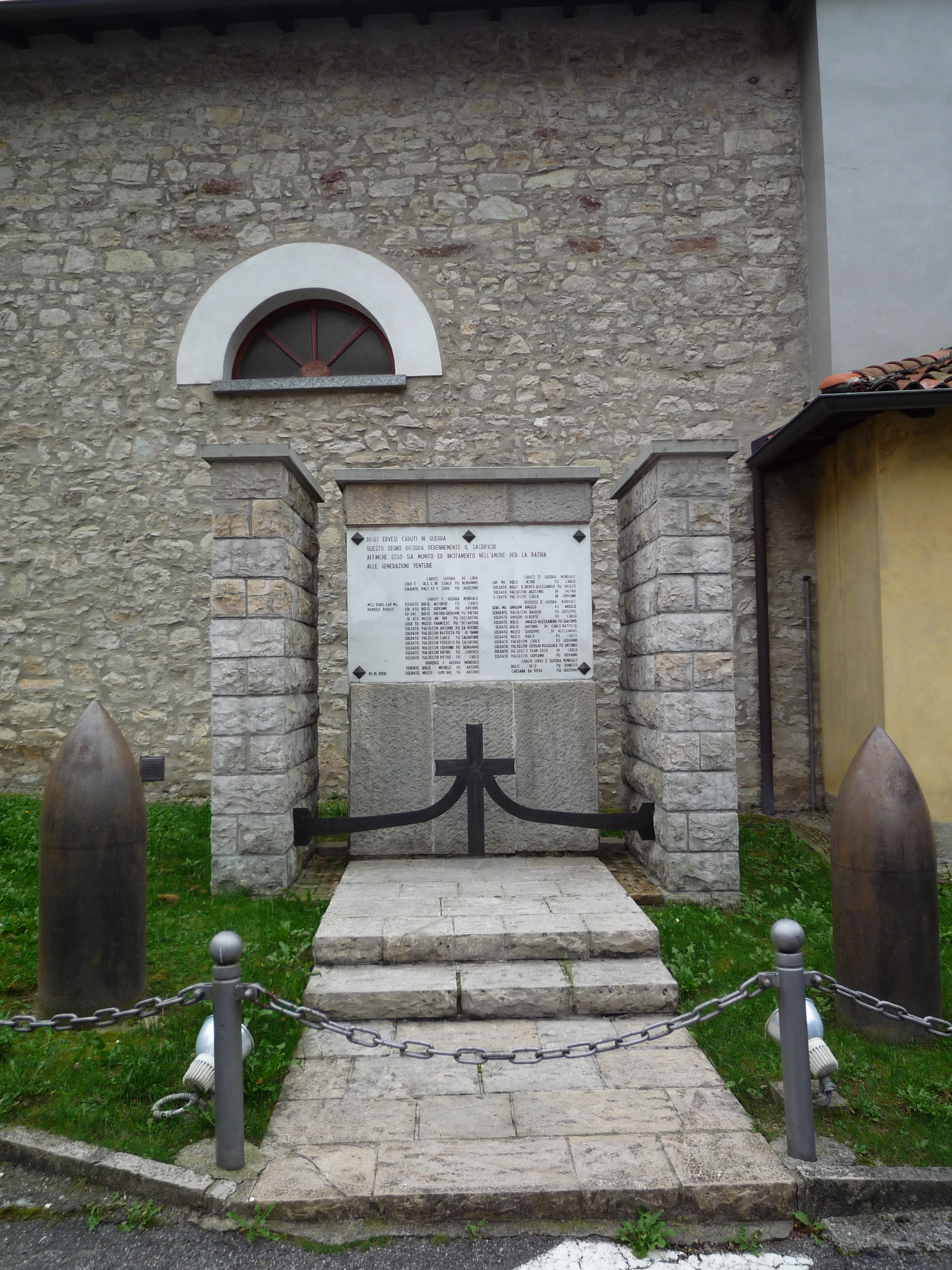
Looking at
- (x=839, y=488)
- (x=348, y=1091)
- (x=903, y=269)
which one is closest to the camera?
(x=348, y=1091)

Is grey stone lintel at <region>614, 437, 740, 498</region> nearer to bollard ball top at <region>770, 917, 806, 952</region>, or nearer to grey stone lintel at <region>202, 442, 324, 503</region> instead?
grey stone lintel at <region>202, 442, 324, 503</region>

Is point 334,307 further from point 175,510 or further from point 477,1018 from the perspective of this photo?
point 477,1018

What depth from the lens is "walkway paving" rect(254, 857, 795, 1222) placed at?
2.32m

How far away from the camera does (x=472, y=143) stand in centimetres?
769

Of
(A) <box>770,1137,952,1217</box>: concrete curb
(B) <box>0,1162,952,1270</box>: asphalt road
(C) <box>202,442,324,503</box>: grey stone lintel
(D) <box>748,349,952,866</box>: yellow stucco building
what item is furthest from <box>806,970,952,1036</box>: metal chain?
(C) <box>202,442,324,503</box>: grey stone lintel

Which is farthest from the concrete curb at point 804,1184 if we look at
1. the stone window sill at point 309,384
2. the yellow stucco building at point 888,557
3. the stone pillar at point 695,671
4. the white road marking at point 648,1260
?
the stone window sill at point 309,384

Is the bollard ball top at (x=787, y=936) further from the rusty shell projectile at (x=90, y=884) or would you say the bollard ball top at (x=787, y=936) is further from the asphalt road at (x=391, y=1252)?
the rusty shell projectile at (x=90, y=884)

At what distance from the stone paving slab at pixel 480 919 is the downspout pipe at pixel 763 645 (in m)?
2.97

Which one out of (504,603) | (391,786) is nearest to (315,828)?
(391,786)

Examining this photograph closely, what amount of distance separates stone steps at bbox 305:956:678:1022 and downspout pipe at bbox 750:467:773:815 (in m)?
4.14

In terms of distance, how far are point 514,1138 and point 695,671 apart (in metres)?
2.86

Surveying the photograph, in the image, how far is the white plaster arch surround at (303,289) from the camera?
7574mm

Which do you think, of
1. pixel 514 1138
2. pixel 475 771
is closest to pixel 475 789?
pixel 475 771

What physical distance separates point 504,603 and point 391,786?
1374 mm
